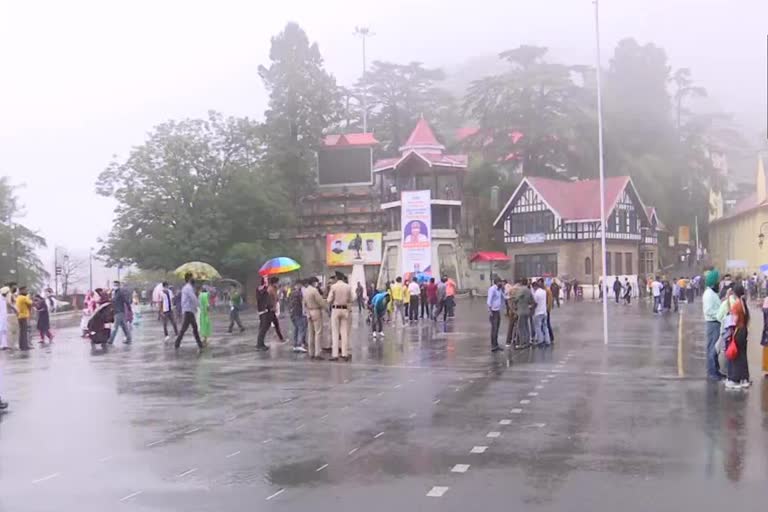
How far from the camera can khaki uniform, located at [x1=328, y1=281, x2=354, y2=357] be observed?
53.0ft

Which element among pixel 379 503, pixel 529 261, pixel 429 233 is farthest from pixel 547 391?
pixel 529 261

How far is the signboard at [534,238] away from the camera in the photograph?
60219 mm

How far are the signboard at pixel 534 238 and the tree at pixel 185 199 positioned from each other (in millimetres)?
19009

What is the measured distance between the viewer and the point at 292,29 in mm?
68438

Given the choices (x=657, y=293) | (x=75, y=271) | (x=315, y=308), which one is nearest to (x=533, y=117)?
(x=657, y=293)

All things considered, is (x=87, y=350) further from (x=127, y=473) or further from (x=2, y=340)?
(x=127, y=473)

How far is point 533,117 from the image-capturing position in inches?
2606

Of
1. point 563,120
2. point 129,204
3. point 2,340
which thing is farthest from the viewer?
point 563,120

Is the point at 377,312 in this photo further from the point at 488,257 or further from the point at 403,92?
the point at 403,92

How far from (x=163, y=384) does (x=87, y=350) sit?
7.96m

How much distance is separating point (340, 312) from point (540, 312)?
17.8ft

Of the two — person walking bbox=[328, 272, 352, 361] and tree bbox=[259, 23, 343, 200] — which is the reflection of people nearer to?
tree bbox=[259, 23, 343, 200]

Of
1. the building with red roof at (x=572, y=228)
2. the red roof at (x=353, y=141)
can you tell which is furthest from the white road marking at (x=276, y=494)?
the red roof at (x=353, y=141)

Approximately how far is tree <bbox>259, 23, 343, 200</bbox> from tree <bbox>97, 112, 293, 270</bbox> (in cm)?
600
